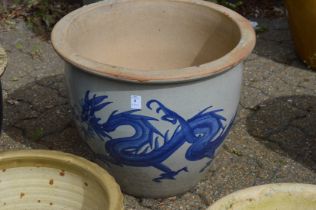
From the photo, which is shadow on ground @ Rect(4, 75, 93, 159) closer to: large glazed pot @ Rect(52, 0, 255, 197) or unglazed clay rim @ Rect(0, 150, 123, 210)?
large glazed pot @ Rect(52, 0, 255, 197)

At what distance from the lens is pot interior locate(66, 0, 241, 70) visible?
8.00 ft

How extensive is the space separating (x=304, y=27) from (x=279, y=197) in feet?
5.81

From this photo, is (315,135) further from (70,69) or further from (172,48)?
(70,69)

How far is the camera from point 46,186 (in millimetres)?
1950

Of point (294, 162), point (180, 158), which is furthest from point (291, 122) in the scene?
point (180, 158)

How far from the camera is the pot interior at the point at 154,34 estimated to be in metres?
2.44

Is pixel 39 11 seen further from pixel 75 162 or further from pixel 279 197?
pixel 279 197

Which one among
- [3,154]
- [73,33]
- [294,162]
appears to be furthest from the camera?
[294,162]

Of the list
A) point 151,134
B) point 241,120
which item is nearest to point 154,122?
point 151,134

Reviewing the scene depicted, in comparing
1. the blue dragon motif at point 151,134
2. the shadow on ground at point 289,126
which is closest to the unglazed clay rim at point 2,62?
the blue dragon motif at point 151,134

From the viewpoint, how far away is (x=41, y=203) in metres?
1.99

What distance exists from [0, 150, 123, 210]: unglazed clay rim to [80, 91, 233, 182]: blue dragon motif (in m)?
0.28

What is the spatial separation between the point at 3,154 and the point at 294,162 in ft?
4.08

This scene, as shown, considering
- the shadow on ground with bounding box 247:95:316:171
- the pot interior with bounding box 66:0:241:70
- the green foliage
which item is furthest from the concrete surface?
the pot interior with bounding box 66:0:241:70
